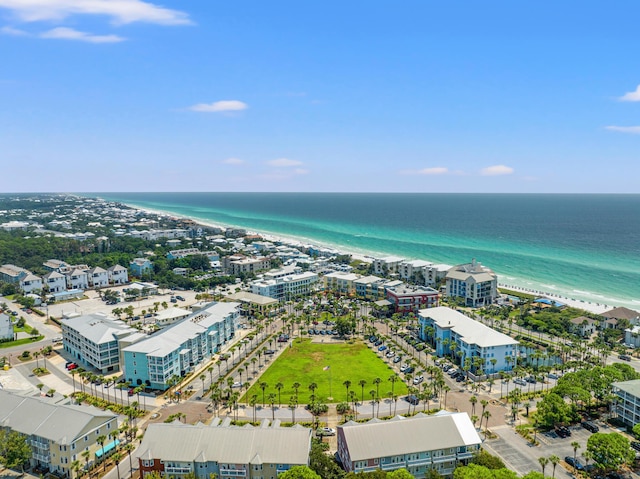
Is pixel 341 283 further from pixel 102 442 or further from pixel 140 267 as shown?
pixel 102 442

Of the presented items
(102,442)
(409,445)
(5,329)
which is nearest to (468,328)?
(409,445)

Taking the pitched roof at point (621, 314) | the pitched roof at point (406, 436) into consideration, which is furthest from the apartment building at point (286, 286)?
the pitched roof at point (621, 314)

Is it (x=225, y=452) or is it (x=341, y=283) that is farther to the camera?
(x=341, y=283)

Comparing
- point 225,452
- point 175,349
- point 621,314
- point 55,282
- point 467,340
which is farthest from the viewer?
point 55,282

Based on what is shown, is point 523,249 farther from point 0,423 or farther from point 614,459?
point 0,423

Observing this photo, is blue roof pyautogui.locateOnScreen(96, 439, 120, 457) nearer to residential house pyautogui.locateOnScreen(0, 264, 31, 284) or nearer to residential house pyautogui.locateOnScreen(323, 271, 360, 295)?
residential house pyautogui.locateOnScreen(323, 271, 360, 295)

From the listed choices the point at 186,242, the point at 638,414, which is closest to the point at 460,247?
the point at 186,242

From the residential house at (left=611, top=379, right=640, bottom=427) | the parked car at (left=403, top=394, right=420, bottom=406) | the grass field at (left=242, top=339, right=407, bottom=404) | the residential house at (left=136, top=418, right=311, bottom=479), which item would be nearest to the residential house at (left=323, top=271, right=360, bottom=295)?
the grass field at (left=242, top=339, right=407, bottom=404)
